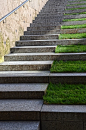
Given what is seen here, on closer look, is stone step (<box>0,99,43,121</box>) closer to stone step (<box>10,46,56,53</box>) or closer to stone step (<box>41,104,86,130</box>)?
stone step (<box>41,104,86,130</box>)

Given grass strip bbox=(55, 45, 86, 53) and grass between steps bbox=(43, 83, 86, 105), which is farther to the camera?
grass strip bbox=(55, 45, 86, 53)

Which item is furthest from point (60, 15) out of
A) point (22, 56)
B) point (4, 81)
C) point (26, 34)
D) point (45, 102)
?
point (45, 102)

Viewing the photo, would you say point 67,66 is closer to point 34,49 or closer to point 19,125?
point 34,49

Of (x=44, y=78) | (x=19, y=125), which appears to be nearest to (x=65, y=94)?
(x=44, y=78)

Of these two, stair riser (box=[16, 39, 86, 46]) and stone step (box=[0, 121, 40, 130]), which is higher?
stair riser (box=[16, 39, 86, 46])

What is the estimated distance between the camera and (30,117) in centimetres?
284

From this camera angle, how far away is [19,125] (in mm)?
2695

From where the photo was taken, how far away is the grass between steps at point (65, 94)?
296 cm

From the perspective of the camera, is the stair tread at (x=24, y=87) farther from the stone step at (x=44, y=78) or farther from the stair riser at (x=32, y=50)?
the stair riser at (x=32, y=50)

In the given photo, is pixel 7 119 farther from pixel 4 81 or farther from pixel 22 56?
pixel 22 56

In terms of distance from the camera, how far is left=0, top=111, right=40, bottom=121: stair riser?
9.25ft

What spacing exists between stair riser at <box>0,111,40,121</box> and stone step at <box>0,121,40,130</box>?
73 millimetres

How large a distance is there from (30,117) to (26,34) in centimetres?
445

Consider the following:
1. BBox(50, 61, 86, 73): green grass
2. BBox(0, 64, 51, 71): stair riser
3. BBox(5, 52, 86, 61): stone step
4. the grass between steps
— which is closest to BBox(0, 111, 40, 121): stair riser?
the grass between steps
